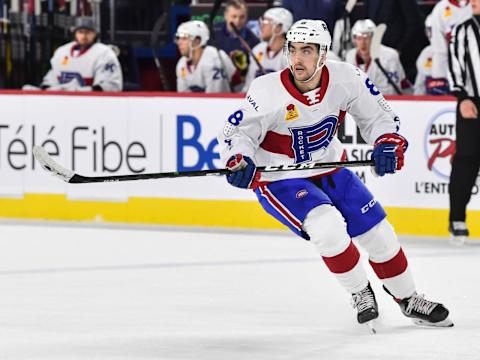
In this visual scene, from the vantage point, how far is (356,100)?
18.7 ft

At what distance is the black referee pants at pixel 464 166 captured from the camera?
8.38 meters

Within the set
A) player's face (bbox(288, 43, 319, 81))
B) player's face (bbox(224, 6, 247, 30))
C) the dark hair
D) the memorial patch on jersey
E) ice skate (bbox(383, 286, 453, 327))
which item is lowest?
ice skate (bbox(383, 286, 453, 327))

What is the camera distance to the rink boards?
869 centimetres

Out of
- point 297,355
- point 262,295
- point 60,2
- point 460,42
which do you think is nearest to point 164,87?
point 60,2

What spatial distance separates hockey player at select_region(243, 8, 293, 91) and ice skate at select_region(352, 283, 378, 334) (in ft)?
14.2

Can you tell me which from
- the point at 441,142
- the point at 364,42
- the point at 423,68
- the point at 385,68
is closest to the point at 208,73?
the point at 364,42

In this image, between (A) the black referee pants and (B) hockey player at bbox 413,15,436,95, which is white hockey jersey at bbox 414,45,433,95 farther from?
(A) the black referee pants

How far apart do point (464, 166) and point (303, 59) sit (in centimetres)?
309

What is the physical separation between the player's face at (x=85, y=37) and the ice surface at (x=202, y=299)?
→ 1.68m

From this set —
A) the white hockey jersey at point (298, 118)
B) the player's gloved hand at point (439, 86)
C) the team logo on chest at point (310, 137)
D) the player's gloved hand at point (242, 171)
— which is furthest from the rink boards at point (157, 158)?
the player's gloved hand at point (242, 171)

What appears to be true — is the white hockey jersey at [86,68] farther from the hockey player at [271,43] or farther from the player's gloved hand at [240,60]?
→ the hockey player at [271,43]

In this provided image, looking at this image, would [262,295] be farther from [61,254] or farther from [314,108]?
[61,254]

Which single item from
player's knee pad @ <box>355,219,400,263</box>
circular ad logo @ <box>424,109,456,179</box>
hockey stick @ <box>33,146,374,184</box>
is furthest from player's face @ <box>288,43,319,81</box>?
circular ad logo @ <box>424,109,456,179</box>

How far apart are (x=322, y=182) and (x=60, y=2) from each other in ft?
18.7
